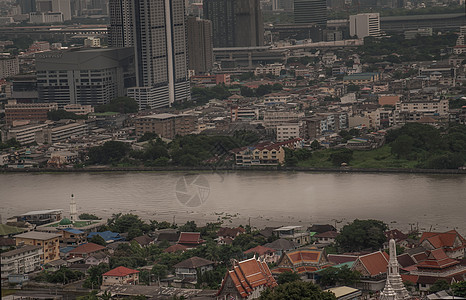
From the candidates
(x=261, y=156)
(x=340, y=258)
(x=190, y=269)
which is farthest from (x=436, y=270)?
(x=261, y=156)

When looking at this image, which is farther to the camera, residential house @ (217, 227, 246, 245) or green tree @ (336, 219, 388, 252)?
residential house @ (217, 227, 246, 245)

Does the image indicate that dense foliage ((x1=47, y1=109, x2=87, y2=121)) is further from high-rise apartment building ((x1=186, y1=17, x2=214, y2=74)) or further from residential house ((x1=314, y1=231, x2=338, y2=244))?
residential house ((x1=314, y1=231, x2=338, y2=244))

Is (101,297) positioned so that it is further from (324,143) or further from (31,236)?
(324,143)

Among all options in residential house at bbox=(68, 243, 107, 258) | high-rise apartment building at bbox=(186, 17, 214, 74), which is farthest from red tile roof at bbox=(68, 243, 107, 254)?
high-rise apartment building at bbox=(186, 17, 214, 74)

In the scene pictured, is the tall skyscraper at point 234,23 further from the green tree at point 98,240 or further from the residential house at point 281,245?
the residential house at point 281,245

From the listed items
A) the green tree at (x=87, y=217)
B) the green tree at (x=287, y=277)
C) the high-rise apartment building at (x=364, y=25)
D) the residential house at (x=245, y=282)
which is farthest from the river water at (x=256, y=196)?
the high-rise apartment building at (x=364, y=25)

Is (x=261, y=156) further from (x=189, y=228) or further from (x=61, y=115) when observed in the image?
(x=61, y=115)
